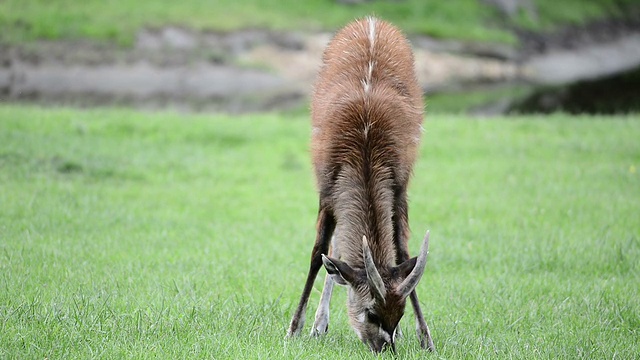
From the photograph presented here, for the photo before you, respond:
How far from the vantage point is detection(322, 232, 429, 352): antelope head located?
5422 millimetres

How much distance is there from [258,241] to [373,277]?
3877 millimetres

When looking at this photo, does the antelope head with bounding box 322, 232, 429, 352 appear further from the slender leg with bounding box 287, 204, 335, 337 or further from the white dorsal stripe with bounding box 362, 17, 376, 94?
the white dorsal stripe with bounding box 362, 17, 376, 94

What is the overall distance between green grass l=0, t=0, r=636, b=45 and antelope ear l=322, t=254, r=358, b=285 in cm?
2501

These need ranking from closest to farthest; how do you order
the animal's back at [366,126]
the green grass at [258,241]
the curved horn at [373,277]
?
the curved horn at [373,277] → the green grass at [258,241] → the animal's back at [366,126]

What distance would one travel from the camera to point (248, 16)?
3344cm

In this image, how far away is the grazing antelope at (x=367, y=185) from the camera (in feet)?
18.4

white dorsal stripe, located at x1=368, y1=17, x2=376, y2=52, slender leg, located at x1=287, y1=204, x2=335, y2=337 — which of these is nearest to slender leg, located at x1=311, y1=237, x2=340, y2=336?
slender leg, located at x1=287, y1=204, x2=335, y2=337

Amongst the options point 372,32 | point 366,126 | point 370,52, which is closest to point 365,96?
point 366,126

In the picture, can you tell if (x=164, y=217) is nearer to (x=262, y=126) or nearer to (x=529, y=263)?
(x=529, y=263)

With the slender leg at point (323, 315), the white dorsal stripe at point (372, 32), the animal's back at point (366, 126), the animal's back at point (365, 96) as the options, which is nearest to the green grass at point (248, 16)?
the white dorsal stripe at point (372, 32)

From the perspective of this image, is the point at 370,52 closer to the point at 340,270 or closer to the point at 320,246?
the point at 320,246

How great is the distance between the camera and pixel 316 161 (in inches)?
260

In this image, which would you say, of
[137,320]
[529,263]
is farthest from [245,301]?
[529,263]

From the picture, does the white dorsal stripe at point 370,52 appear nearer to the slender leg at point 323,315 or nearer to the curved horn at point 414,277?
the slender leg at point 323,315
